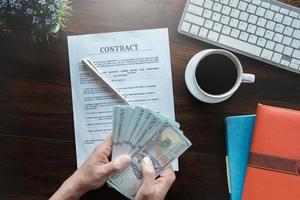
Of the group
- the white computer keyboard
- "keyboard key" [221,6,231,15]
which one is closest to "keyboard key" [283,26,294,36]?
the white computer keyboard

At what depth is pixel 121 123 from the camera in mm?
831

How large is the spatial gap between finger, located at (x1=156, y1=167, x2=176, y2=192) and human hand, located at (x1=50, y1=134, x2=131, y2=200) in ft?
0.27

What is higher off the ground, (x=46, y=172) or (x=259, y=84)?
(x=259, y=84)

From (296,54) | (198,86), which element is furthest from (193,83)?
(296,54)

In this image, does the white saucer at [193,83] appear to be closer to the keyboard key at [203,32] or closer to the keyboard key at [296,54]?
the keyboard key at [203,32]

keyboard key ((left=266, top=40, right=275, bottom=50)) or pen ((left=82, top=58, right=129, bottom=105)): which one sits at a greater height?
keyboard key ((left=266, top=40, right=275, bottom=50))

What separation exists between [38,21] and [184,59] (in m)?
0.30

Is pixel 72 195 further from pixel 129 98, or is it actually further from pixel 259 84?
pixel 259 84

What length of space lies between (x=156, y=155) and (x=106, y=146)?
0.10 m

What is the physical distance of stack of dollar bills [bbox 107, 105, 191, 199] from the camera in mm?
815

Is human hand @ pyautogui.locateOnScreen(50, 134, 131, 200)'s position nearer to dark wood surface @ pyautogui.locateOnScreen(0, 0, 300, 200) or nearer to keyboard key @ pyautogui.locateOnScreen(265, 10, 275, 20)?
dark wood surface @ pyautogui.locateOnScreen(0, 0, 300, 200)

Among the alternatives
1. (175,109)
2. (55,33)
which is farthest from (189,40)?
(55,33)

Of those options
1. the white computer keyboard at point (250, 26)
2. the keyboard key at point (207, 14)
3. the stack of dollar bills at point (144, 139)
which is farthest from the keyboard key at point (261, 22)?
the stack of dollar bills at point (144, 139)

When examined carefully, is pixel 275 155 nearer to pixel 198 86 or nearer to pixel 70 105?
pixel 198 86
